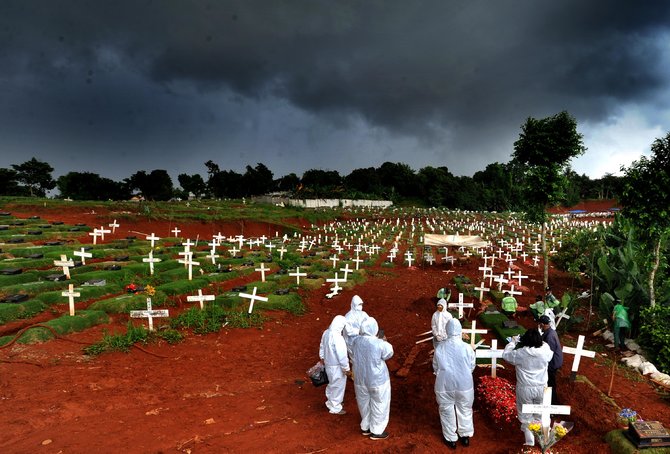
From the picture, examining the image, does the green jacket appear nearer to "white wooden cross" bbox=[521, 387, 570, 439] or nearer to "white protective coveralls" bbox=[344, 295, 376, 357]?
"white protective coveralls" bbox=[344, 295, 376, 357]

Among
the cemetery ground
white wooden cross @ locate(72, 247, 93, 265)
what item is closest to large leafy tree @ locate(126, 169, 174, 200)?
white wooden cross @ locate(72, 247, 93, 265)

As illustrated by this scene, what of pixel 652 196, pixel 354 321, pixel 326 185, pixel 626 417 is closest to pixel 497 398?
pixel 626 417

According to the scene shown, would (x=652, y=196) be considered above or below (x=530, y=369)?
above

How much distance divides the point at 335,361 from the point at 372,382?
3.06 ft

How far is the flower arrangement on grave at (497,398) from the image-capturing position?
6480mm

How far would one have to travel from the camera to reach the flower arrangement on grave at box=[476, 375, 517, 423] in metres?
6.48

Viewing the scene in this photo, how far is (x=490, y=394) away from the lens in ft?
22.6

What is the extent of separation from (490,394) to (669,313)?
20.2ft

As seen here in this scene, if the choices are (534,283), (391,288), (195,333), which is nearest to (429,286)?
(391,288)

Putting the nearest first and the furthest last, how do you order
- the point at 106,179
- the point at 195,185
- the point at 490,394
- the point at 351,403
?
the point at 490,394
the point at 351,403
the point at 106,179
the point at 195,185

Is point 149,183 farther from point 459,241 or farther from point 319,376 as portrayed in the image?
point 319,376

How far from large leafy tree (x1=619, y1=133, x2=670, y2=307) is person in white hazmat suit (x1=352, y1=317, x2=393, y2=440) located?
329 inches

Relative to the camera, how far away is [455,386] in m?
6.00

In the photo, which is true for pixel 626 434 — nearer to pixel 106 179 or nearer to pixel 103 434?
pixel 103 434
